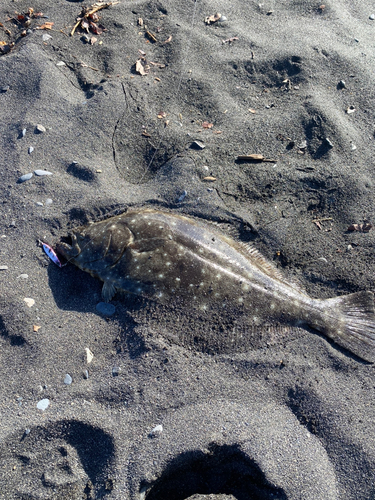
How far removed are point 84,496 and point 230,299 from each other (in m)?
2.31

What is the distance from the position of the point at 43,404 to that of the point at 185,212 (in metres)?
2.60

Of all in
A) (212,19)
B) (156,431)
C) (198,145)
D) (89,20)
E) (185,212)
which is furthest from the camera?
(212,19)

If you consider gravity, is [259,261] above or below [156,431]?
above

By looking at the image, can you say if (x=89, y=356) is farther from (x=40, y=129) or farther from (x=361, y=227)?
(x=361, y=227)

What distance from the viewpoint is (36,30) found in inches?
202

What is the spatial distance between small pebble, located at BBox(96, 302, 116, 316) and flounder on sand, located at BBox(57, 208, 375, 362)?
8 centimetres

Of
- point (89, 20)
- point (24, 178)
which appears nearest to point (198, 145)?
point (24, 178)

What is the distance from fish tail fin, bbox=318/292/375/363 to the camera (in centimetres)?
375


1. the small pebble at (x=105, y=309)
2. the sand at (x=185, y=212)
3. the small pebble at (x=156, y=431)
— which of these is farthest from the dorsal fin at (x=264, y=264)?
the small pebble at (x=156, y=431)

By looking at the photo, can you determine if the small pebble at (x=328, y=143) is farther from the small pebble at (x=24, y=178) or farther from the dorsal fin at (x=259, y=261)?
the small pebble at (x=24, y=178)

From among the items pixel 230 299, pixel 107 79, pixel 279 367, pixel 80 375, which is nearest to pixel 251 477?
pixel 279 367

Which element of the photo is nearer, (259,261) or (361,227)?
(259,261)

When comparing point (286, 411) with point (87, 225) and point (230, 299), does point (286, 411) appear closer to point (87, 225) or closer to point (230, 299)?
point (230, 299)

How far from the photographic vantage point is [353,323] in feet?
12.5
